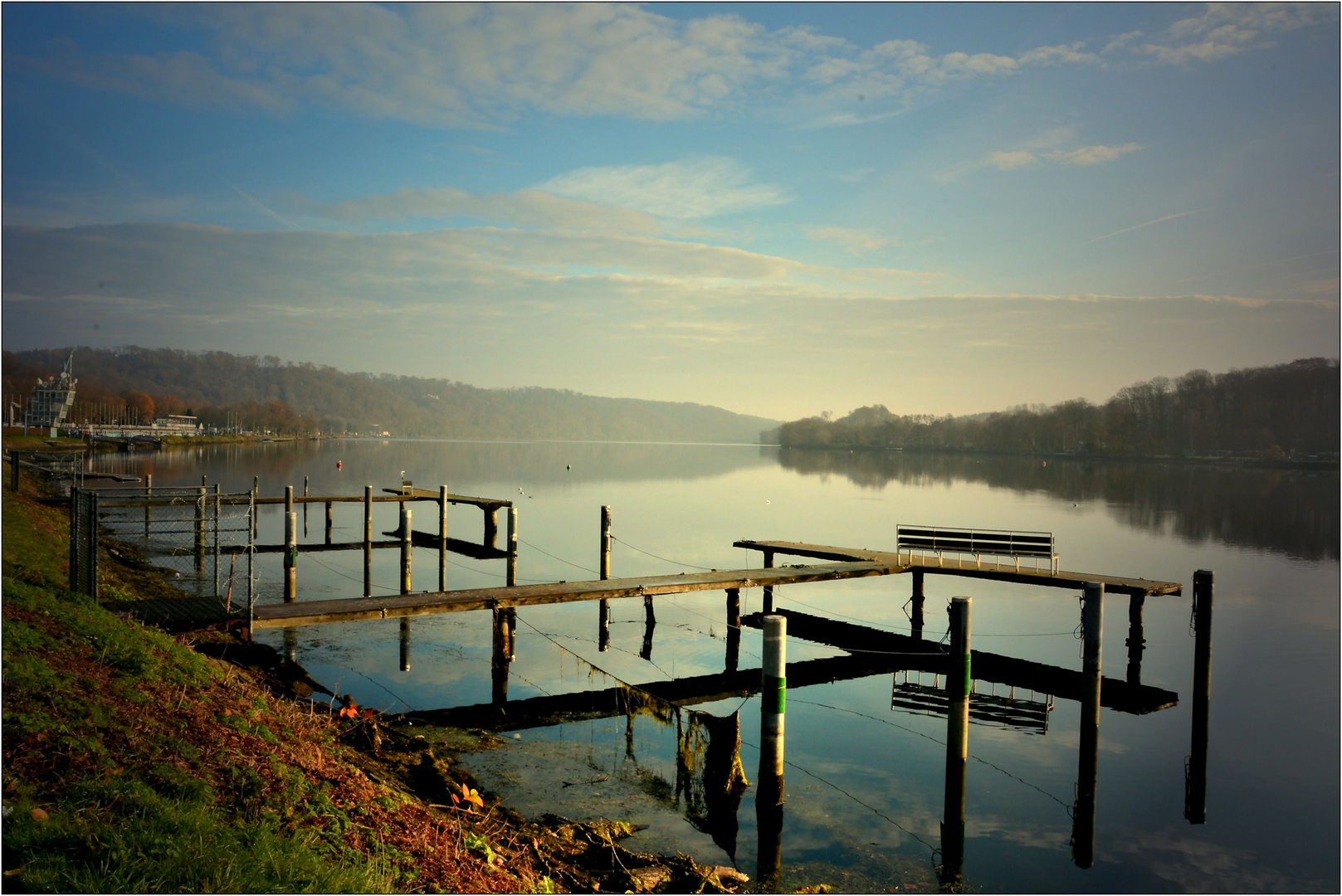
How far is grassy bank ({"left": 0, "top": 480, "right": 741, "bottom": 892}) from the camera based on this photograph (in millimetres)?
6125

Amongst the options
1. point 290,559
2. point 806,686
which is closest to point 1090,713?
point 806,686

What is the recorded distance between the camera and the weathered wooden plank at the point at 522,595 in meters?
15.6

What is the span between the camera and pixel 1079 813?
12805mm

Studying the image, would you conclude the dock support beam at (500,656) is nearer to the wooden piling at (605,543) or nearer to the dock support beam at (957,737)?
the dock support beam at (957,737)

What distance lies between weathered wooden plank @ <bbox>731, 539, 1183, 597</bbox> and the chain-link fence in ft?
47.5

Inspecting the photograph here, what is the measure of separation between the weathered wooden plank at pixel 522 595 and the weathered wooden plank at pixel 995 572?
99 centimetres

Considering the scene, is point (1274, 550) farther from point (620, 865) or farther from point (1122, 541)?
point (620, 865)

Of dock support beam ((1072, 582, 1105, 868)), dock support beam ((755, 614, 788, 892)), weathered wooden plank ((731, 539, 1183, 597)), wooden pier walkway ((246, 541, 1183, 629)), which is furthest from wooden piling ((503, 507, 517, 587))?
dock support beam ((1072, 582, 1105, 868))

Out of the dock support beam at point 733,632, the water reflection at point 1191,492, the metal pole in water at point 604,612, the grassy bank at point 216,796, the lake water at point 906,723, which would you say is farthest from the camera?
the water reflection at point 1191,492

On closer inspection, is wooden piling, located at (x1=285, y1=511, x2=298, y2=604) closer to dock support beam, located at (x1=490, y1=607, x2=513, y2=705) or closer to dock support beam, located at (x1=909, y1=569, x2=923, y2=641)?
dock support beam, located at (x1=490, y1=607, x2=513, y2=705)

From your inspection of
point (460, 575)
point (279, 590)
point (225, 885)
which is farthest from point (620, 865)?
point (460, 575)

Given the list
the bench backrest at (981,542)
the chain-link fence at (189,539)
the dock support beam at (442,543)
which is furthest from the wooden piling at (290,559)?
the bench backrest at (981,542)

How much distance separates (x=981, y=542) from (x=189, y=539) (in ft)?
113

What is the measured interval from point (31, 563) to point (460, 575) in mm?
16070
